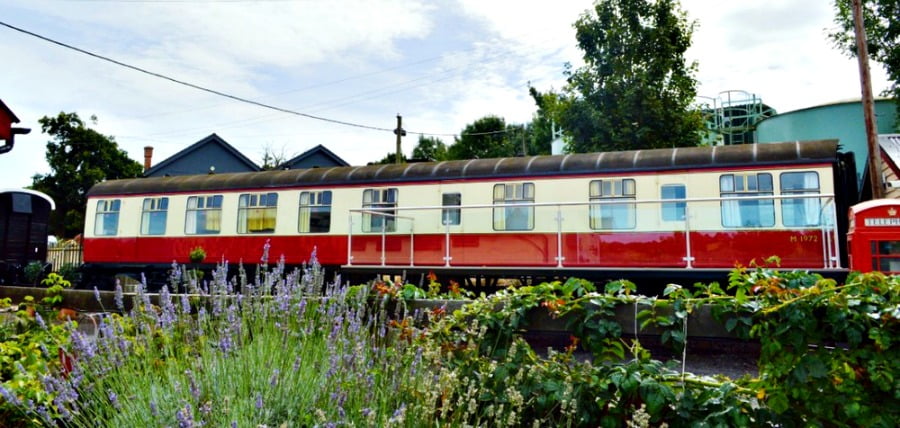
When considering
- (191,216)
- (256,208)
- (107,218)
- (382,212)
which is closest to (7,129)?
(256,208)

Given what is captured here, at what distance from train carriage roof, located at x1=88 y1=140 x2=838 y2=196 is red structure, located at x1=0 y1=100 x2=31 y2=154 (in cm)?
483

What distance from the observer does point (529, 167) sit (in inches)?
395

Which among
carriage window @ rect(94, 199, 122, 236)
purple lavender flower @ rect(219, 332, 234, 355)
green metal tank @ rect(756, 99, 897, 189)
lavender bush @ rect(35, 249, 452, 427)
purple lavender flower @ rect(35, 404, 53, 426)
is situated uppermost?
green metal tank @ rect(756, 99, 897, 189)

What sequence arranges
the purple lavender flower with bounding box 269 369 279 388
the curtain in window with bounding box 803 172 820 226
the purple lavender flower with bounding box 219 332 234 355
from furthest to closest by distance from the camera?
the curtain in window with bounding box 803 172 820 226, the purple lavender flower with bounding box 219 332 234 355, the purple lavender flower with bounding box 269 369 279 388

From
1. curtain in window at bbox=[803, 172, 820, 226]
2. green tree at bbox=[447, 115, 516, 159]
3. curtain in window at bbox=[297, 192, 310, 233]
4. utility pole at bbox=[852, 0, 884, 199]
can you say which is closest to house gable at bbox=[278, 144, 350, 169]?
green tree at bbox=[447, 115, 516, 159]

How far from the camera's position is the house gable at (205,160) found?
28.0m

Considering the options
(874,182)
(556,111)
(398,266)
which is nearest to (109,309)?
(398,266)

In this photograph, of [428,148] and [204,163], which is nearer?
[204,163]

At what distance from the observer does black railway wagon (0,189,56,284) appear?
14.4m

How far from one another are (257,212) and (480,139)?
103ft

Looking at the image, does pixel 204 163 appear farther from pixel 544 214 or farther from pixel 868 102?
pixel 868 102

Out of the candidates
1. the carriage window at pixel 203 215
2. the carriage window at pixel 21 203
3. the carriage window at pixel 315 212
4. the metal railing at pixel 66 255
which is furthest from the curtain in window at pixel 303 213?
the metal railing at pixel 66 255

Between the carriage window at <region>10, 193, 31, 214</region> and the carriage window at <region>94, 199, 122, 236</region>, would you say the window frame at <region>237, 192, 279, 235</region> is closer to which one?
the carriage window at <region>94, 199, 122, 236</region>

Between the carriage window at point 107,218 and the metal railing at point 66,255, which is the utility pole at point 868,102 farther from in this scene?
the metal railing at point 66,255
